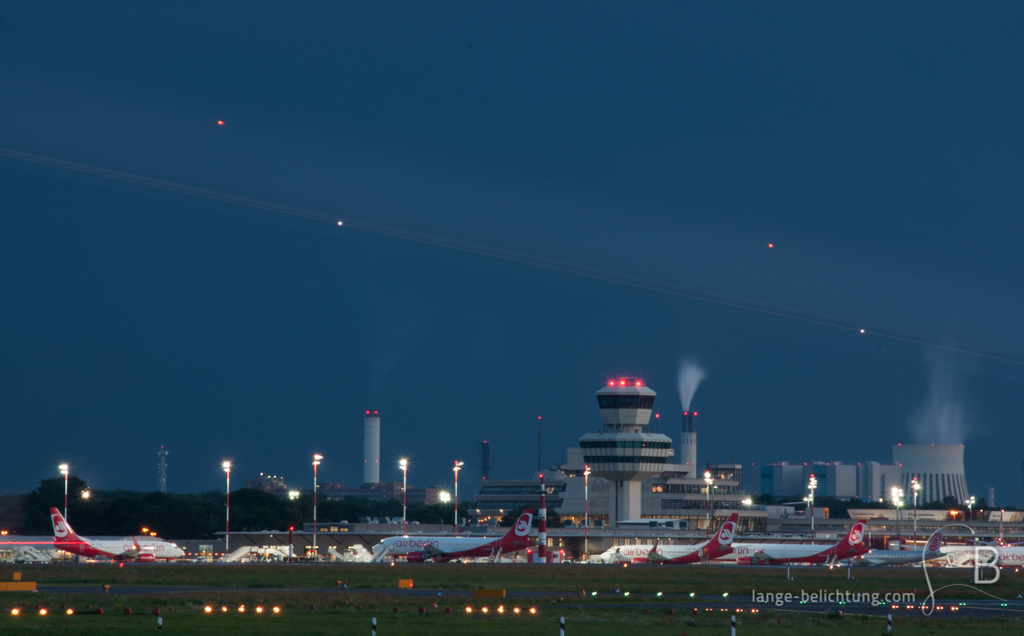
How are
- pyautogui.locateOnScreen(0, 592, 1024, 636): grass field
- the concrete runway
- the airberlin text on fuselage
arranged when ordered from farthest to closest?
the airberlin text on fuselage, the concrete runway, pyautogui.locateOnScreen(0, 592, 1024, 636): grass field

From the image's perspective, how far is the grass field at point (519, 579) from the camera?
70875 millimetres

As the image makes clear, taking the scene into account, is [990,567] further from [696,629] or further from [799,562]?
[696,629]

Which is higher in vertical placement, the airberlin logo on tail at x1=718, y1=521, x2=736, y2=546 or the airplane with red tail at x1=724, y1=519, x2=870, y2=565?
the airberlin logo on tail at x1=718, y1=521, x2=736, y2=546

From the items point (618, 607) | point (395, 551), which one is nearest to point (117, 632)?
point (618, 607)

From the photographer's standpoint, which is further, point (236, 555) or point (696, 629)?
point (236, 555)

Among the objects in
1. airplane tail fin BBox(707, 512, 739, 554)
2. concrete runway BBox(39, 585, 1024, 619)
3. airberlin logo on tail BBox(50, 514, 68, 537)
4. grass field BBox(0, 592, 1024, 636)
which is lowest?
airplane tail fin BBox(707, 512, 739, 554)

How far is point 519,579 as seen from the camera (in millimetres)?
82250

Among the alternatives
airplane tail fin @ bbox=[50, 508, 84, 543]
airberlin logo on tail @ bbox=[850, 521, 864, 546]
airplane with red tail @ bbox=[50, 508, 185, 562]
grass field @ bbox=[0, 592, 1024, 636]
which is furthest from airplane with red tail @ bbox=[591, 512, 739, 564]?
grass field @ bbox=[0, 592, 1024, 636]

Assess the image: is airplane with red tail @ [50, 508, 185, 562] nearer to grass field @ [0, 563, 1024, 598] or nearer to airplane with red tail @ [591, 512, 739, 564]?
grass field @ [0, 563, 1024, 598]

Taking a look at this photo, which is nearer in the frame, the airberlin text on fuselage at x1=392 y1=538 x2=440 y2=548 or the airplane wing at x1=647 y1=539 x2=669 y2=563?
the airplane wing at x1=647 y1=539 x2=669 y2=563

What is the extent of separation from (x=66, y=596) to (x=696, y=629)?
110 ft

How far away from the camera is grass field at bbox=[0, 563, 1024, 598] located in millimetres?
70875

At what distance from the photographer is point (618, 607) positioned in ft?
170

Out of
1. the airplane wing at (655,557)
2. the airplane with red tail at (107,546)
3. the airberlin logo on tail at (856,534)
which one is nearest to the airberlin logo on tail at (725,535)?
the airplane wing at (655,557)
